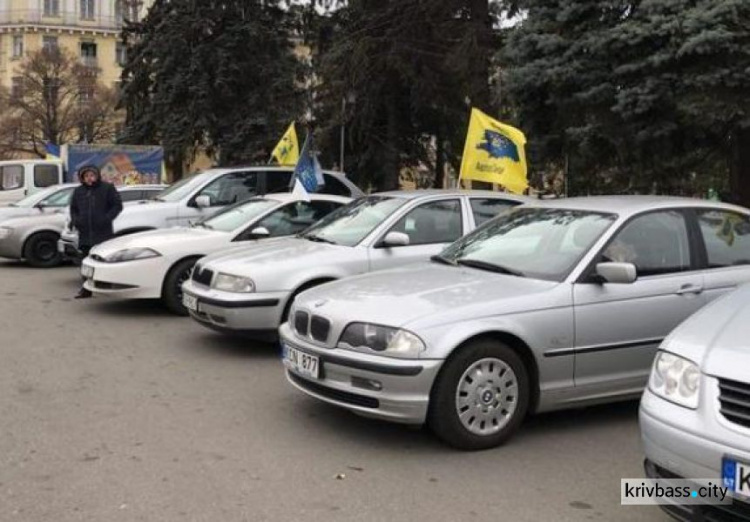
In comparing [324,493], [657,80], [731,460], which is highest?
[657,80]

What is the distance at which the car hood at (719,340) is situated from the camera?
3.49 m

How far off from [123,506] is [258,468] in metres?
0.82

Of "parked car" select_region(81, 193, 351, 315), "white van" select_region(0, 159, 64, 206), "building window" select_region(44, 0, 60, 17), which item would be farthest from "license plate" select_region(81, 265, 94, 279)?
"building window" select_region(44, 0, 60, 17)

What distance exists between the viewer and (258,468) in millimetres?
4715

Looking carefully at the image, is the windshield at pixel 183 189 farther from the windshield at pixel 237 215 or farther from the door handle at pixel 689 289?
the door handle at pixel 689 289

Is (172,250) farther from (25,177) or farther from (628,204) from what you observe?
(25,177)

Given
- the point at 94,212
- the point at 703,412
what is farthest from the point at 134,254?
the point at 703,412

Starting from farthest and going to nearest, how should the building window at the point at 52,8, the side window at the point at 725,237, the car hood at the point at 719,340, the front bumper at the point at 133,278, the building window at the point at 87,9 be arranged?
the building window at the point at 87,9
the building window at the point at 52,8
the front bumper at the point at 133,278
the side window at the point at 725,237
the car hood at the point at 719,340

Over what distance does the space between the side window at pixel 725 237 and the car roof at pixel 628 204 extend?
3.5 inches

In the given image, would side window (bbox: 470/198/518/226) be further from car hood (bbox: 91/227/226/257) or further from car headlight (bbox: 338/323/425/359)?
car headlight (bbox: 338/323/425/359)

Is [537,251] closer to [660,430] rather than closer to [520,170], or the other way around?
[660,430]

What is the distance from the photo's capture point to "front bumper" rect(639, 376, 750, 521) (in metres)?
3.33

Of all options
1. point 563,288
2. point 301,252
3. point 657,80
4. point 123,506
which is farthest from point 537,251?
point 657,80

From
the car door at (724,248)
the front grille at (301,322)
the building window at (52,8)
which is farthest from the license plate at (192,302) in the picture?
the building window at (52,8)
